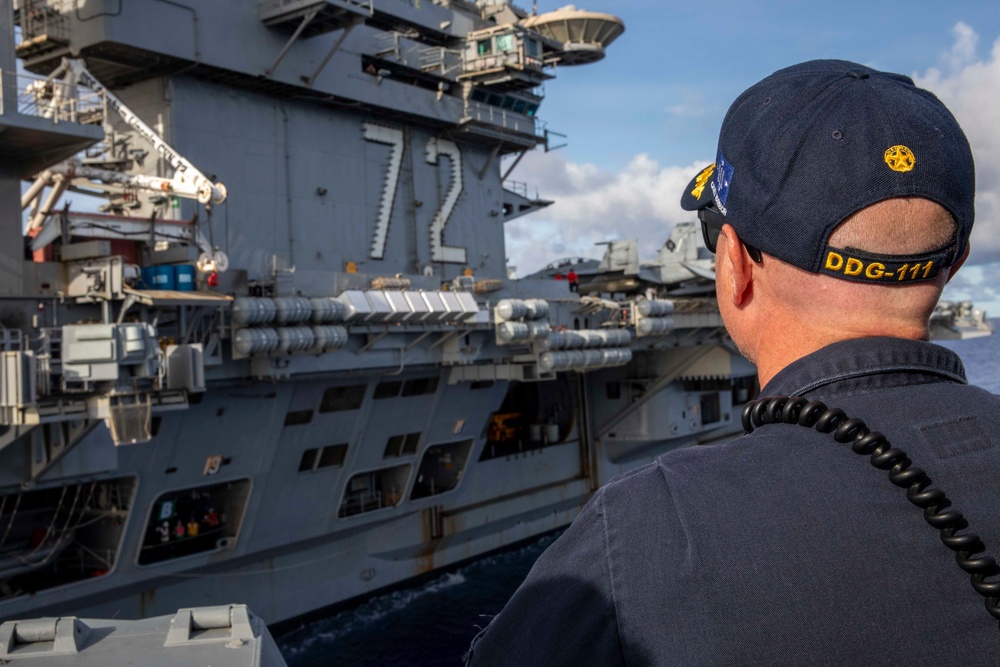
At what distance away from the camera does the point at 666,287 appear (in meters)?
29.0

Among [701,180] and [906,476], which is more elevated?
[701,180]

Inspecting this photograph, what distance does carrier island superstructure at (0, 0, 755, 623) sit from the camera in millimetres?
12766

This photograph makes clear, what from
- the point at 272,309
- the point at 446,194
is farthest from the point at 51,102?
the point at 446,194

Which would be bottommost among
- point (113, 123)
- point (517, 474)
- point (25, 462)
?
point (517, 474)

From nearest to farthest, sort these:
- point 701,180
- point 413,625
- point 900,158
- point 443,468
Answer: point 900,158 → point 701,180 → point 413,625 → point 443,468

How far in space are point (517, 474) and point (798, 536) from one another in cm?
2229

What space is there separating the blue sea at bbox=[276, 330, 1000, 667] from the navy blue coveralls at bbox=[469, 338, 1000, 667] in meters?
14.2

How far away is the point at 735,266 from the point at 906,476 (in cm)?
54

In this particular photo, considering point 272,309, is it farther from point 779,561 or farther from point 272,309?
point 779,561

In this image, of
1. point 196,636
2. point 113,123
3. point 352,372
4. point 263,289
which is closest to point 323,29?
point 113,123

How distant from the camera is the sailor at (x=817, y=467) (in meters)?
1.23

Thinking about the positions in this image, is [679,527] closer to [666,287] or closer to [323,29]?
[323,29]

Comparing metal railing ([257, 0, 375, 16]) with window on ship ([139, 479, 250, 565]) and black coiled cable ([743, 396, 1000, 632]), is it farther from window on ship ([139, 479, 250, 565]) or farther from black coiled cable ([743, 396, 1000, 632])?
black coiled cable ([743, 396, 1000, 632])

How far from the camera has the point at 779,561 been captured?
1.24 metres
